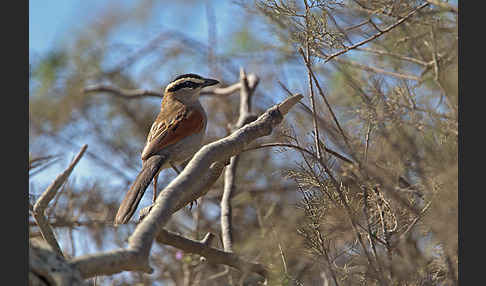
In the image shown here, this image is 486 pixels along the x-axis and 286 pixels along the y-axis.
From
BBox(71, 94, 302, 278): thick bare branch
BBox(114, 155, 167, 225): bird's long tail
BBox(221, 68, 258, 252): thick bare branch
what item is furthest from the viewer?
BBox(221, 68, 258, 252): thick bare branch

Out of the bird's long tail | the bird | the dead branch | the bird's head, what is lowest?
the dead branch

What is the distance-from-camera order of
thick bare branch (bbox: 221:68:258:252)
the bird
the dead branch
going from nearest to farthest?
the dead branch
thick bare branch (bbox: 221:68:258:252)
the bird

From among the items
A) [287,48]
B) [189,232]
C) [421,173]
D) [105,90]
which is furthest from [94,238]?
[421,173]

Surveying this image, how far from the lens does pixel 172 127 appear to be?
15.3 ft

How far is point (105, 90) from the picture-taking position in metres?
6.01

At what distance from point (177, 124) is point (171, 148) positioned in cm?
21

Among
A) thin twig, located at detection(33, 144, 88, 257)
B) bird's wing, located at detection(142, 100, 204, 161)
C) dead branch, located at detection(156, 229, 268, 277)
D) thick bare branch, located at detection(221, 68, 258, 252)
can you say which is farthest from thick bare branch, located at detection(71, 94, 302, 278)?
bird's wing, located at detection(142, 100, 204, 161)

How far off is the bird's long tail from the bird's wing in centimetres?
9

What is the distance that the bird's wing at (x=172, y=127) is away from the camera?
14.8 ft

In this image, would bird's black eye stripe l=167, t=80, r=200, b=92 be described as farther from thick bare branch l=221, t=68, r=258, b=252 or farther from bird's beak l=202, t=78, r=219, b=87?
thick bare branch l=221, t=68, r=258, b=252

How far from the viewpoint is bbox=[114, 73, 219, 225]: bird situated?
14.6ft

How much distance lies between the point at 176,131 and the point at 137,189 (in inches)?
35.5

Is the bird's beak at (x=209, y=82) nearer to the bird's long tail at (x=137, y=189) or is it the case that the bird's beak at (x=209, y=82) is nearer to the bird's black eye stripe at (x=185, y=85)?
the bird's black eye stripe at (x=185, y=85)

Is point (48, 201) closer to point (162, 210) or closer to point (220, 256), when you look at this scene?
point (220, 256)
